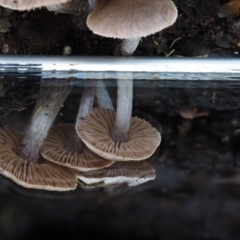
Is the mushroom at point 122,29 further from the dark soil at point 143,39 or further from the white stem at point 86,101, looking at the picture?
the dark soil at point 143,39

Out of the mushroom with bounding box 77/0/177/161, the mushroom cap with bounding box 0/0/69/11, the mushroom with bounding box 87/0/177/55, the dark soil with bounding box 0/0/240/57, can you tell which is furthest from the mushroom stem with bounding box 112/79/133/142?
the mushroom cap with bounding box 0/0/69/11

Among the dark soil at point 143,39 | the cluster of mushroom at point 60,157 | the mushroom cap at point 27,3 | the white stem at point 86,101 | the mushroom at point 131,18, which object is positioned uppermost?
the mushroom cap at point 27,3

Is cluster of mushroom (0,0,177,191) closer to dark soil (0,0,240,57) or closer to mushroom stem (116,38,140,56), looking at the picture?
mushroom stem (116,38,140,56)

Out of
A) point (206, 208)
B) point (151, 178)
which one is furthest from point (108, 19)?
point (206, 208)

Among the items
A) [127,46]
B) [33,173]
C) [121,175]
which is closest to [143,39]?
[127,46]

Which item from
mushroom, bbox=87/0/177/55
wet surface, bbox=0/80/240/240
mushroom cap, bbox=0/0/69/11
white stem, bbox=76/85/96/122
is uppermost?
mushroom cap, bbox=0/0/69/11

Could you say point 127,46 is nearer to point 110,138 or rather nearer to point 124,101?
point 124,101

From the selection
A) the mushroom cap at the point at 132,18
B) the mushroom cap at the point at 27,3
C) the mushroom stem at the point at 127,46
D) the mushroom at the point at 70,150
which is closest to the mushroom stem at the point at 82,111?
the mushroom at the point at 70,150
